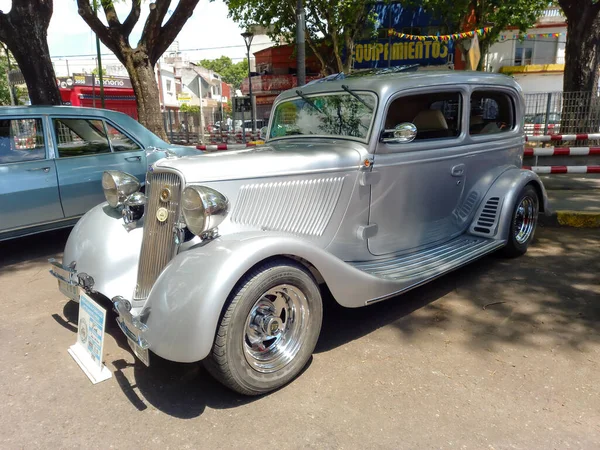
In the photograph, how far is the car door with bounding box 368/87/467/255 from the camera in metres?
3.40

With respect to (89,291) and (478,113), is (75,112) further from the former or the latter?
(478,113)

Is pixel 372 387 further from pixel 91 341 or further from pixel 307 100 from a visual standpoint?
pixel 307 100

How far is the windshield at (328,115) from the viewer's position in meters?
3.41

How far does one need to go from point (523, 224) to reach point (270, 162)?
3131 millimetres

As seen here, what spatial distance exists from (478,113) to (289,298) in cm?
277

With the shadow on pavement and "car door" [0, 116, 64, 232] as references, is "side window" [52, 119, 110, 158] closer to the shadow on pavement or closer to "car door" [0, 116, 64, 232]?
"car door" [0, 116, 64, 232]

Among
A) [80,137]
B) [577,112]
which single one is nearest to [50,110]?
[80,137]

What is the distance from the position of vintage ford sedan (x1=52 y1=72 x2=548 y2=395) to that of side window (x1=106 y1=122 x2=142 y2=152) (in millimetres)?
2145

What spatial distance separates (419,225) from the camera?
12.3ft

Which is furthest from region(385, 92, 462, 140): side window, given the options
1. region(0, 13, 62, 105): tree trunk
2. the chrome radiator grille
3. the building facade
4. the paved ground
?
the building facade

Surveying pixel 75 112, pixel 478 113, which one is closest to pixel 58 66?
pixel 75 112

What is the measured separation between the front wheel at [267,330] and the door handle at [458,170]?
1.92 metres

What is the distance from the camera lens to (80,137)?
16.8ft

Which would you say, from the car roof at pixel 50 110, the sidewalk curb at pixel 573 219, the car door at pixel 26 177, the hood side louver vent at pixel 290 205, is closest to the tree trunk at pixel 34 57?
the car roof at pixel 50 110
